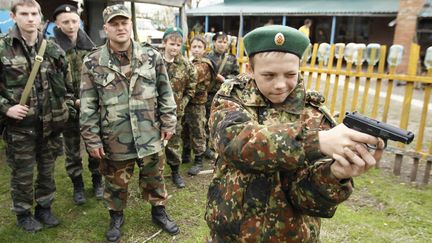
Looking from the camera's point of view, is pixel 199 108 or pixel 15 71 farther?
pixel 199 108

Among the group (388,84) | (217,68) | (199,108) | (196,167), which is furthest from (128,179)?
(388,84)

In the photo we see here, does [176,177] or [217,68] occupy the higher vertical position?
[217,68]

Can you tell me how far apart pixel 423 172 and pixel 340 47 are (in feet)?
7.16

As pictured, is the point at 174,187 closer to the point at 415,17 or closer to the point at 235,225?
the point at 235,225

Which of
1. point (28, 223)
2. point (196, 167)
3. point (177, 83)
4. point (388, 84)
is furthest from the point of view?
point (388, 84)

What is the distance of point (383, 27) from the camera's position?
59.9 ft

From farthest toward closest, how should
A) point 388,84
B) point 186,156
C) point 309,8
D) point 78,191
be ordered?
point 309,8
point 186,156
point 388,84
point 78,191

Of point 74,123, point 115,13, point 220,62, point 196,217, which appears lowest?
point 196,217

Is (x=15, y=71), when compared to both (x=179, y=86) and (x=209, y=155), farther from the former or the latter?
(x=209, y=155)

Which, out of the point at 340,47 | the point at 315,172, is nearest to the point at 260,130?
the point at 315,172

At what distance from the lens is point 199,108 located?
485 centimetres

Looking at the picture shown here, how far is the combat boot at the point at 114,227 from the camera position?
10.3 feet

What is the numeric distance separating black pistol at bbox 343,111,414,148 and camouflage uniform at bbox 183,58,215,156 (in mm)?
3813

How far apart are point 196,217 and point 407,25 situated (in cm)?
1393
